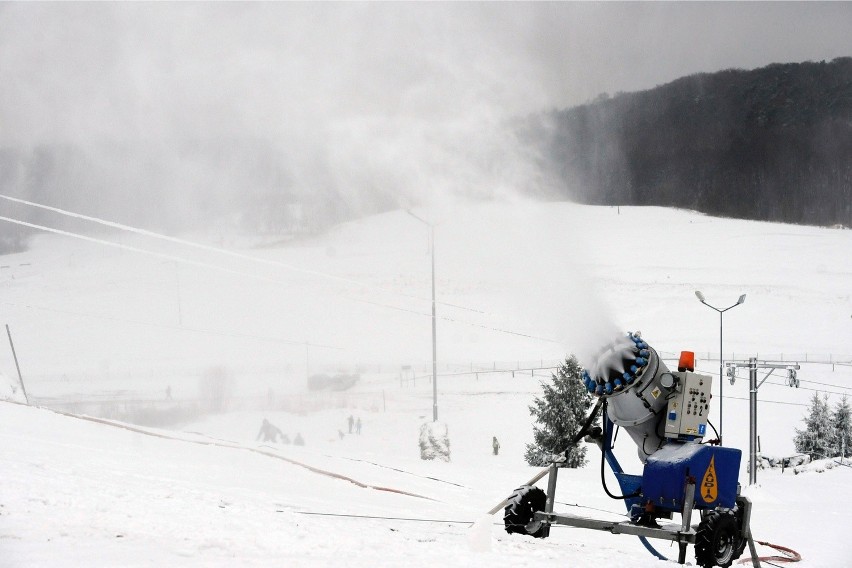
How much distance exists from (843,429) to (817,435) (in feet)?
10.9

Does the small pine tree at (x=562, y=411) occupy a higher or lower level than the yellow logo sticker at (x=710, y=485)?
lower

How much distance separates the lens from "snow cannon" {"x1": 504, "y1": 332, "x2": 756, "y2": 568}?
785cm

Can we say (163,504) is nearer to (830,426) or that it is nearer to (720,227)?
(830,426)

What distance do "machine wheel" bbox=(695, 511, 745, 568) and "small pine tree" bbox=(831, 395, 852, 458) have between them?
4545 cm

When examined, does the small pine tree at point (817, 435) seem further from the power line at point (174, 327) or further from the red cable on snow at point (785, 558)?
the red cable on snow at point (785, 558)

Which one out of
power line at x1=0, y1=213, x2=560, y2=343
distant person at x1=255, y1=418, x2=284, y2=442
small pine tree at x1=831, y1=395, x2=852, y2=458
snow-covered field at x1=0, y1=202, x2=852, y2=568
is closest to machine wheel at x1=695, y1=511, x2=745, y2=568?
snow-covered field at x1=0, y1=202, x2=852, y2=568

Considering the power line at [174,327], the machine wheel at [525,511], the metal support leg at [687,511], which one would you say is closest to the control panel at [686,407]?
the metal support leg at [687,511]

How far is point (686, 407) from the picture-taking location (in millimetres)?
8305

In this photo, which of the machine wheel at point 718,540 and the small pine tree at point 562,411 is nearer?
the machine wheel at point 718,540

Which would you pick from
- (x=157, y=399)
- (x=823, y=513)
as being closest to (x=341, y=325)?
(x=157, y=399)

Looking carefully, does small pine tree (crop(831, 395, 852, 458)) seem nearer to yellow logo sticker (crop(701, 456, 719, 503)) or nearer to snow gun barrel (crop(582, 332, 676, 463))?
snow gun barrel (crop(582, 332, 676, 463))

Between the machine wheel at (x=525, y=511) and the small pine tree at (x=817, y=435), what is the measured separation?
43.6 metres

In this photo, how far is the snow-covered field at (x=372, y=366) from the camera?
814cm

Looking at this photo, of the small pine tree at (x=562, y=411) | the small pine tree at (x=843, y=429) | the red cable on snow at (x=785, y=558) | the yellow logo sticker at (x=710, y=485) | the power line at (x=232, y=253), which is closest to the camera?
the yellow logo sticker at (x=710, y=485)
